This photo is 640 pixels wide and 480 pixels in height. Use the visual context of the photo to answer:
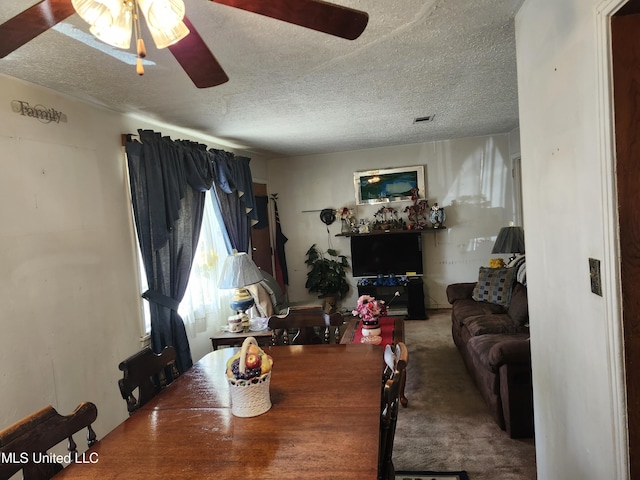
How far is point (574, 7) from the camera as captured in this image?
123cm

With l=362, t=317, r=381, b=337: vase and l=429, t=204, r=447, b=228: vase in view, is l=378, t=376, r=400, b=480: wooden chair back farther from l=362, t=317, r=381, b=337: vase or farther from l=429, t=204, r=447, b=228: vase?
l=429, t=204, r=447, b=228: vase

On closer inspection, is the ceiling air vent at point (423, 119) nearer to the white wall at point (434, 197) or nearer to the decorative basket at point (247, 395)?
the white wall at point (434, 197)

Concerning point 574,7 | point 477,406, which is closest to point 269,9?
point 574,7

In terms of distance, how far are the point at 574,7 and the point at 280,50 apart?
1.30 m

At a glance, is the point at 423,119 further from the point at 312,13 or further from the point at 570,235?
the point at 312,13

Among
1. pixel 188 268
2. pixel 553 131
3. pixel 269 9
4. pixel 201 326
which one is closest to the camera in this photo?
pixel 269 9

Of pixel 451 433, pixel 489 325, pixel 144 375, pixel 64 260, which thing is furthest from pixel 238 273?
pixel 489 325

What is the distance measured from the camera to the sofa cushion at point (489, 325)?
10.4 ft

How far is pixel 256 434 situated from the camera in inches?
50.4

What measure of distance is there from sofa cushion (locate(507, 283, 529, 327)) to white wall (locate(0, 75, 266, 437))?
299cm

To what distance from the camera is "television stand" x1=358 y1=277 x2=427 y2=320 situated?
17.4 feet

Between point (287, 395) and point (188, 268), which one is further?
point (188, 268)

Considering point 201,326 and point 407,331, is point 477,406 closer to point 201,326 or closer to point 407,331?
point 407,331

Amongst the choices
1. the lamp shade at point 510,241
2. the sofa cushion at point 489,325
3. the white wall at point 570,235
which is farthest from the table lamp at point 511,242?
the white wall at point 570,235
